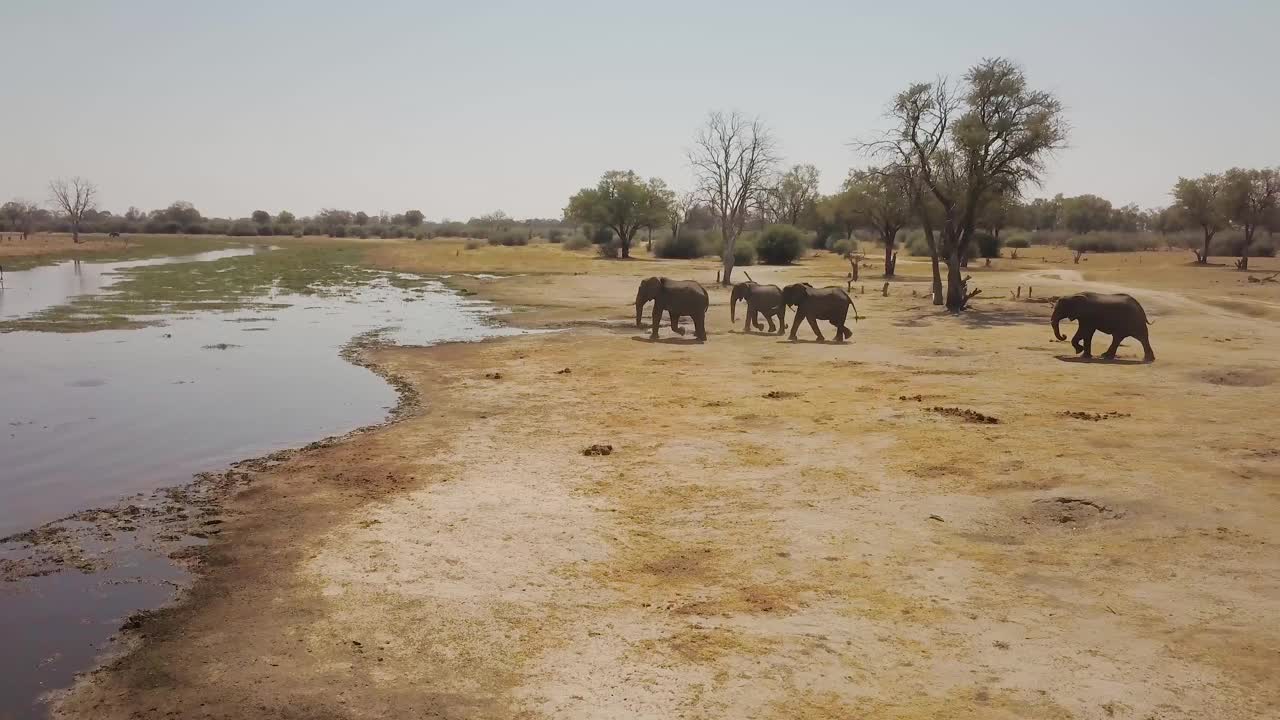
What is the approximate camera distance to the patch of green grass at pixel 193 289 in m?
25.3

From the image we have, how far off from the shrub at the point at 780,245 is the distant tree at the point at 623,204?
41.0ft

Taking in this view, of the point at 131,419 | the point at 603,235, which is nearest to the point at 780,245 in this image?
the point at 603,235

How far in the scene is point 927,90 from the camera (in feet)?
89.7

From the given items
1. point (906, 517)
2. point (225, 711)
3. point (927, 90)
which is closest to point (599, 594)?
point (225, 711)

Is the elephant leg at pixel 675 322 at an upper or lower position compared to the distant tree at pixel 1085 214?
lower

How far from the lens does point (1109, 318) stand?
1805 cm

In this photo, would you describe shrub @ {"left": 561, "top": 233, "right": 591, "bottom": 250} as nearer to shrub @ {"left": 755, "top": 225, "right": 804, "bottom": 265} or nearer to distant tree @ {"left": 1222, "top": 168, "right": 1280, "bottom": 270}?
shrub @ {"left": 755, "top": 225, "right": 804, "bottom": 265}

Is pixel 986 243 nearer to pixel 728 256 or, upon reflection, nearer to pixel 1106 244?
pixel 1106 244

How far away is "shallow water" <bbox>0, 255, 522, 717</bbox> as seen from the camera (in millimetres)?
6460

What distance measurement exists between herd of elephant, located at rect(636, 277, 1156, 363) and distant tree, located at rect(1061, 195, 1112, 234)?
90242mm

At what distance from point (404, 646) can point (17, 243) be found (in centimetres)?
8307

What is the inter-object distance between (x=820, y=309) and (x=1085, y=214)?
95105mm

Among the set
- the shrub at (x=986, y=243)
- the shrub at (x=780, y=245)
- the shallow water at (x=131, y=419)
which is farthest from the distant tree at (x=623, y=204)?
the shallow water at (x=131, y=419)

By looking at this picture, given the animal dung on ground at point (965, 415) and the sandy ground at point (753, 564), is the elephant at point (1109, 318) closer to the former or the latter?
the sandy ground at point (753, 564)
